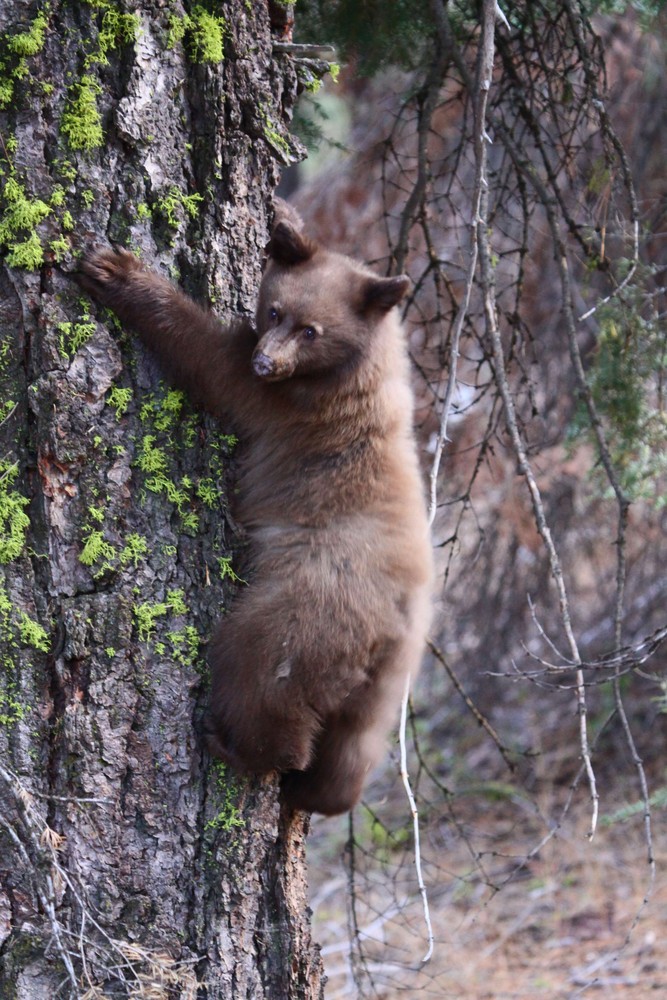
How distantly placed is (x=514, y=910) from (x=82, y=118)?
5326mm

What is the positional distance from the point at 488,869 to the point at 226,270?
499 cm

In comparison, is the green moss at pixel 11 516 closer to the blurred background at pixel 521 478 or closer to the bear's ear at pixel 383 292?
the bear's ear at pixel 383 292

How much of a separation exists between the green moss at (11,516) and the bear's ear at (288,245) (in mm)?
1058

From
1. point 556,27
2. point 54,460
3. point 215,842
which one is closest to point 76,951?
point 215,842

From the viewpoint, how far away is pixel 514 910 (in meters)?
6.25

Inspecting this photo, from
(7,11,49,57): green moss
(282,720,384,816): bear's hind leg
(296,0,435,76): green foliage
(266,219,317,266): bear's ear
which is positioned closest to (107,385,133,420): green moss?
(266,219,317,266): bear's ear

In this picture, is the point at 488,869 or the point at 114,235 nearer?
the point at 114,235

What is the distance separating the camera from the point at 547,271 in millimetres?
6695

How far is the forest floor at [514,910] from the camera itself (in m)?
5.43

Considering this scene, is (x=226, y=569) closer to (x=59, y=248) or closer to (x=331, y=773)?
(x=331, y=773)

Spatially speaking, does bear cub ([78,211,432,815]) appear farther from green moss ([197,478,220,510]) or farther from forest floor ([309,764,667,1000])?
forest floor ([309,764,667,1000])

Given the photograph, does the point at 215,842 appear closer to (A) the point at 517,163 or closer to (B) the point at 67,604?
(B) the point at 67,604

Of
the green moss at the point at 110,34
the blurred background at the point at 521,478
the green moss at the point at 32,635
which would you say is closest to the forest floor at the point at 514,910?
the blurred background at the point at 521,478

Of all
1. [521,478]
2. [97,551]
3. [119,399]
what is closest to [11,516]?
[97,551]
